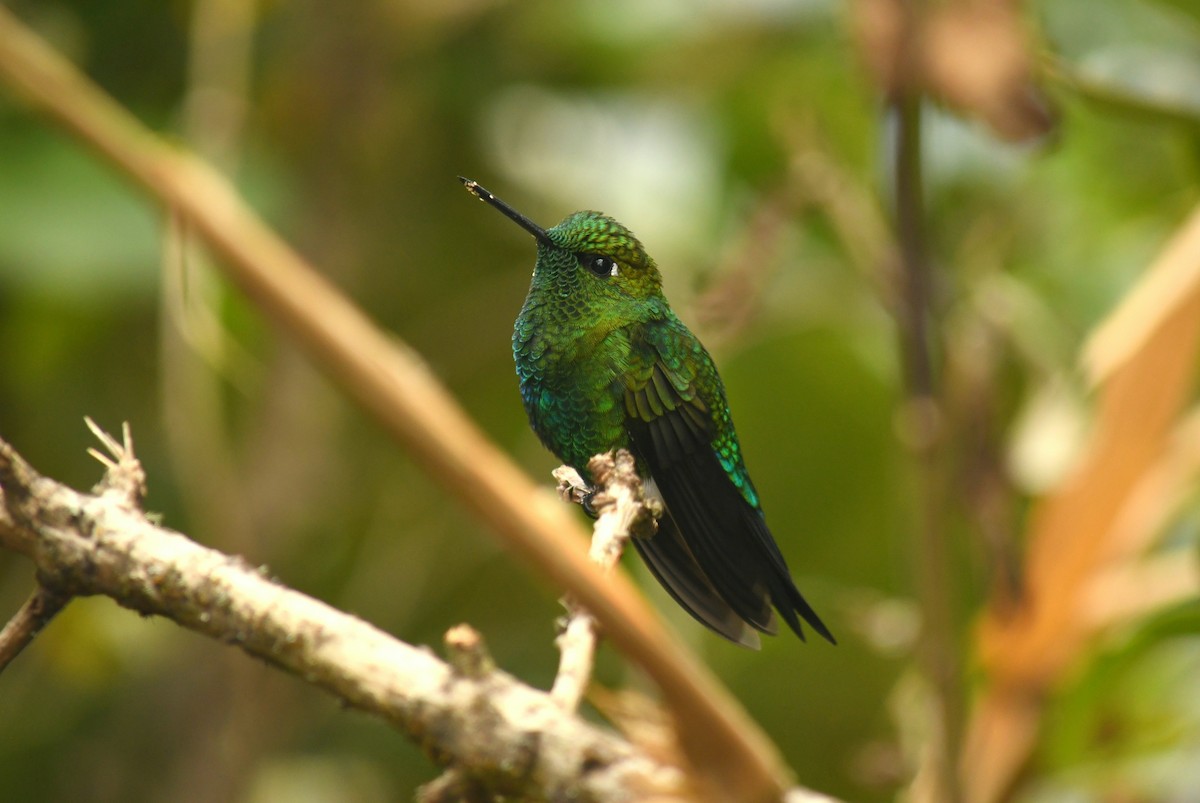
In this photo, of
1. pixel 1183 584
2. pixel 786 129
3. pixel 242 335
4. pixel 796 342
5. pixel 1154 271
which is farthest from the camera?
pixel 242 335

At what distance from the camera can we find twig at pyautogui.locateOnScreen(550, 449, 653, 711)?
908mm

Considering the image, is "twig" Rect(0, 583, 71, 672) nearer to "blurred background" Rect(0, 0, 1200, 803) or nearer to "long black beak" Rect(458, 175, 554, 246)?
"long black beak" Rect(458, 175, 554, 246)

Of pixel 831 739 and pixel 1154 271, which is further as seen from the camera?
pixel 831 739

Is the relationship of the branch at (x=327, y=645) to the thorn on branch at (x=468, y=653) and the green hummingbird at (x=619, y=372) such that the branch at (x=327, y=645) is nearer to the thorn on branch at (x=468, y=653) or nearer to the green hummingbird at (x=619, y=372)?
the thorn on branch at (x=468, y=653)

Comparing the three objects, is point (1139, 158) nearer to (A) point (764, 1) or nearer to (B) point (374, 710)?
(A) point (764, 1)

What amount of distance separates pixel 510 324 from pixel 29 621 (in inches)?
101

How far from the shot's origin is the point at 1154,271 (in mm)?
2182

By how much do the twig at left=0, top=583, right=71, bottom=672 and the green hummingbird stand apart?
1.35ft

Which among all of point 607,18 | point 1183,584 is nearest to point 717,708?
point 1183,584

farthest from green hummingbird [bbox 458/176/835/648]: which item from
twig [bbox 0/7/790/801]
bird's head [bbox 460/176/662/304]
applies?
twig [bbox 0/7/790/801]

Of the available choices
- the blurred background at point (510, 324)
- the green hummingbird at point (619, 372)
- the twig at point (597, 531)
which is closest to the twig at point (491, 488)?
the twig at point (597, 531)

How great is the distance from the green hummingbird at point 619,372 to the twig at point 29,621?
1.35ft

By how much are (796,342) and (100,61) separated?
2.10m

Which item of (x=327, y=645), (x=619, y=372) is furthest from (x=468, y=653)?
(x=619, y=372)
